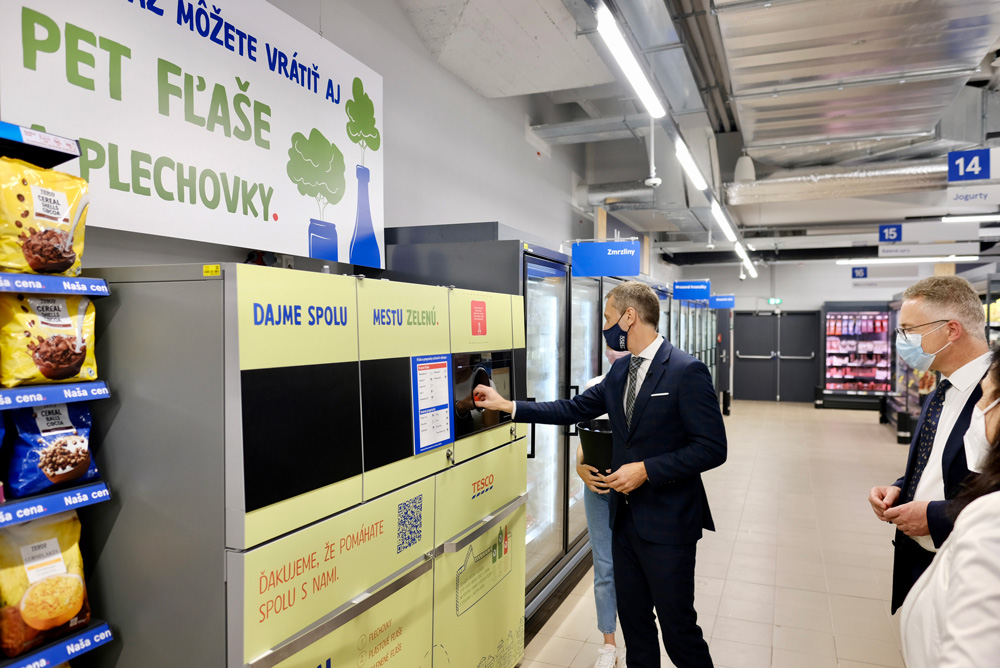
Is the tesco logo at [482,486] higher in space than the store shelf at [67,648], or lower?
higher

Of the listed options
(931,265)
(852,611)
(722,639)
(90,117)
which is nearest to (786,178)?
(852,611)

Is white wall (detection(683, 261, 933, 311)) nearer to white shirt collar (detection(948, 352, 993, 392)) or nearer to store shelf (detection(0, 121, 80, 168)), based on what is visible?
white shirt collar (detection(948, 352, 993, 392))

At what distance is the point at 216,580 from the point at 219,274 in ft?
2.63

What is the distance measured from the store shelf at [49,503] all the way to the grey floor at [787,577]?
255 centimetres

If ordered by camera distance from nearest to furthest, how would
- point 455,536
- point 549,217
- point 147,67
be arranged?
1. point 147,67
2. point 455,536
3. point 549,217

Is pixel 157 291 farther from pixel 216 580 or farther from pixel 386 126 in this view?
pixel 386 126

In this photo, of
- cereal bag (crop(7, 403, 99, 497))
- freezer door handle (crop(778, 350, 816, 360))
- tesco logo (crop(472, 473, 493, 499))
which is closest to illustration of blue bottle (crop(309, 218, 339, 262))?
tesco logo (crop(472, 473, 493, 499))

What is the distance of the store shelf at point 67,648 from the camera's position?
146 cm

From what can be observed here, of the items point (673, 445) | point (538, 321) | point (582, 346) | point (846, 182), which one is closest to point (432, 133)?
point (538, 321)

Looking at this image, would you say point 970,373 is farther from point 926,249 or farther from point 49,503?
point 926,249

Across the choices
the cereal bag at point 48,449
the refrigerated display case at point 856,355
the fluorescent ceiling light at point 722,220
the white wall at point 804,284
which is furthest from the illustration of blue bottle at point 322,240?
the white wall at point 804,284

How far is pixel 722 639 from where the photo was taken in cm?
374

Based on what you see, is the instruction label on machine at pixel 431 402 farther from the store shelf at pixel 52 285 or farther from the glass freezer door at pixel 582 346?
the glass freezer door at pixel 582 346

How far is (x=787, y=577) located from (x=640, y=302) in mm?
3113
